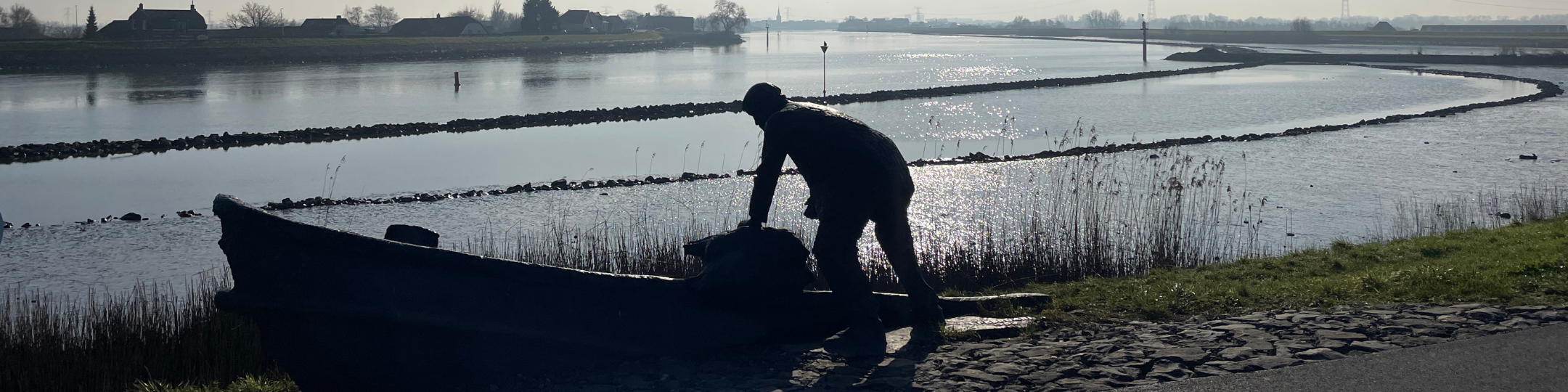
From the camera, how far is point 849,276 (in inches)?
288

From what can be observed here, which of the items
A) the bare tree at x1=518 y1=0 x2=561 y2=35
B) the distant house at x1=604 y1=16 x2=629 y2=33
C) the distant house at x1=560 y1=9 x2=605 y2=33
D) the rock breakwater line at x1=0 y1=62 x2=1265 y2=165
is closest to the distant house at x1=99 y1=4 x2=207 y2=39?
the bare tree at x1=518 y1=0 x2=561 y2=35

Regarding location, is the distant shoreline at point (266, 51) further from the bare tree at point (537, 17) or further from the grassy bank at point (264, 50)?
the bare tree at point (537, 17)

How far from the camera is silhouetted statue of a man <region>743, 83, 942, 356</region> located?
7148 mm

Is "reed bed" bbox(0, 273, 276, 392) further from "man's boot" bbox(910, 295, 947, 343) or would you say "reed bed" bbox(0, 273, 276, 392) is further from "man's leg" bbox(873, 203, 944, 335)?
"man's boot" bbox(910, 295, 947, 343)

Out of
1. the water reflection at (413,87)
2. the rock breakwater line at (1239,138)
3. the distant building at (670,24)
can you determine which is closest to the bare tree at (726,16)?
the distant building at (670,24)

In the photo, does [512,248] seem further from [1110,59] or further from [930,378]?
[1110,59]

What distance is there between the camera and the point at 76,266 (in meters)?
13.2

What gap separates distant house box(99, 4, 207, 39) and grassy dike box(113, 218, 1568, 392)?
9926 cm

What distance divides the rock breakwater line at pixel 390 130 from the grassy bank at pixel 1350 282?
23520mm

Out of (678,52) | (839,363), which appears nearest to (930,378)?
(839,363)

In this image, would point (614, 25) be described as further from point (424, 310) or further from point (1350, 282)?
point (424, 310)

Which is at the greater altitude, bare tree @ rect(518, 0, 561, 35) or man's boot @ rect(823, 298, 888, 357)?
bare tree @ rect(518, 0, 561, 35)

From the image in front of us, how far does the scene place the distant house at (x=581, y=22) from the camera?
148375 mm

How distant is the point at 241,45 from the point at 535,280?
88.8m
